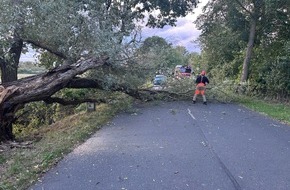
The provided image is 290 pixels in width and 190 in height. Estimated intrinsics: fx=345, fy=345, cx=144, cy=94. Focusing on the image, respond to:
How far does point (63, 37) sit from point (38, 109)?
158 inches

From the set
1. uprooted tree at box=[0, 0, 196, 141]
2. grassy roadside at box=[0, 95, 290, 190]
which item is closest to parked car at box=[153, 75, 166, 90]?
uprooted tree at box=[0, 0, 196, 141]

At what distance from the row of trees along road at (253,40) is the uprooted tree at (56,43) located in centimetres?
854

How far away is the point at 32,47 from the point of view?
13.0 meters

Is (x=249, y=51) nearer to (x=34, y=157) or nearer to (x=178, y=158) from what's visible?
(x=178, y=158)

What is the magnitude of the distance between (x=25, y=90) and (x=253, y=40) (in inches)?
639

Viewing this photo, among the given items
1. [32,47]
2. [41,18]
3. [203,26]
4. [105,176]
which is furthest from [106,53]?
[203,26]

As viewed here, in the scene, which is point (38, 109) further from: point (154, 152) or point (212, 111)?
point (154, 152)

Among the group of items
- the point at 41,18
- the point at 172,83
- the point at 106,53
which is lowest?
the point at 172,83

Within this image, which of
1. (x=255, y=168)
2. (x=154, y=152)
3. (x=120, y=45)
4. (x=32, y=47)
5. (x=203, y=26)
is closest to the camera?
(x=255, y=168)

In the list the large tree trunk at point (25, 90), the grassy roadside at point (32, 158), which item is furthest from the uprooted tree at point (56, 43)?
the grassy roadside at point (32, 158)

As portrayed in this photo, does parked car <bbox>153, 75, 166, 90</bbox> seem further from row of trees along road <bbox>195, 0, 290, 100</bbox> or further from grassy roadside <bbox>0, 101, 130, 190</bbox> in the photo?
row of trees along road <bbox>195, 0, 290, 100</bbox>

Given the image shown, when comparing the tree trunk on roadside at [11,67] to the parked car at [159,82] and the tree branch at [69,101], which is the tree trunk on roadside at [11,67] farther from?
the parked car at [159,82]

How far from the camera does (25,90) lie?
8688 millimetres

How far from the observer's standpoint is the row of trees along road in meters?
18.4
